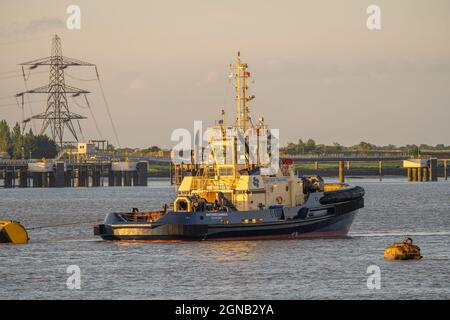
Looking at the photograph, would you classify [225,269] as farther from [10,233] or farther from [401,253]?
[10,233]

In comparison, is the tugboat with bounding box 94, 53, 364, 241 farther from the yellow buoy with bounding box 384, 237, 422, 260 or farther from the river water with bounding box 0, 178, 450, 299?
the yellow buoy with bounding box 384, 237, 422, 260

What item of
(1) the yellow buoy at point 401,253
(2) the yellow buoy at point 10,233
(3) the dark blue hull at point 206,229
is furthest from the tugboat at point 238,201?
(1) the yellow buoy at point 401,253

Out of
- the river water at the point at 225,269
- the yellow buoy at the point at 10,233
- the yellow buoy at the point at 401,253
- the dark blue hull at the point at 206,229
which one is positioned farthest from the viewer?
the yellow buoy at the point at 10,233

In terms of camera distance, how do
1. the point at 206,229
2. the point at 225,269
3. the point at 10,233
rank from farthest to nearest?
the point at 10,233 → the point at 206,229 → the point at 225,269

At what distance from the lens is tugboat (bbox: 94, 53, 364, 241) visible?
71875mm

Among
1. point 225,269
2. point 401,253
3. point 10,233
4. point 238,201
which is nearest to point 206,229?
point 238,201

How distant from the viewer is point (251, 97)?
76.2m

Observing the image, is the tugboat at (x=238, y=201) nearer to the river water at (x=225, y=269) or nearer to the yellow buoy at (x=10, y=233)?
the river water at (x=225, y=269)

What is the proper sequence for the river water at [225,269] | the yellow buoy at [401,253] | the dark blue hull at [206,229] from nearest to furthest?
the river water at [225,269] < the yellow buoy at [401,253] < the dark blue hull at [206,229]

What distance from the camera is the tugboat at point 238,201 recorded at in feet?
236

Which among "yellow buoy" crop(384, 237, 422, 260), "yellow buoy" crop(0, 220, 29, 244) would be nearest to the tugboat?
"yellow buoy" crop(0, 220, 29, 244)

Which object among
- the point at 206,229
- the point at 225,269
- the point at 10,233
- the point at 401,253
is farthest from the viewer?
the point at 10,233

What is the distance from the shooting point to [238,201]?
73.6m

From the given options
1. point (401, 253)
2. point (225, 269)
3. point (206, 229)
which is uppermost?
point (206, 229)
